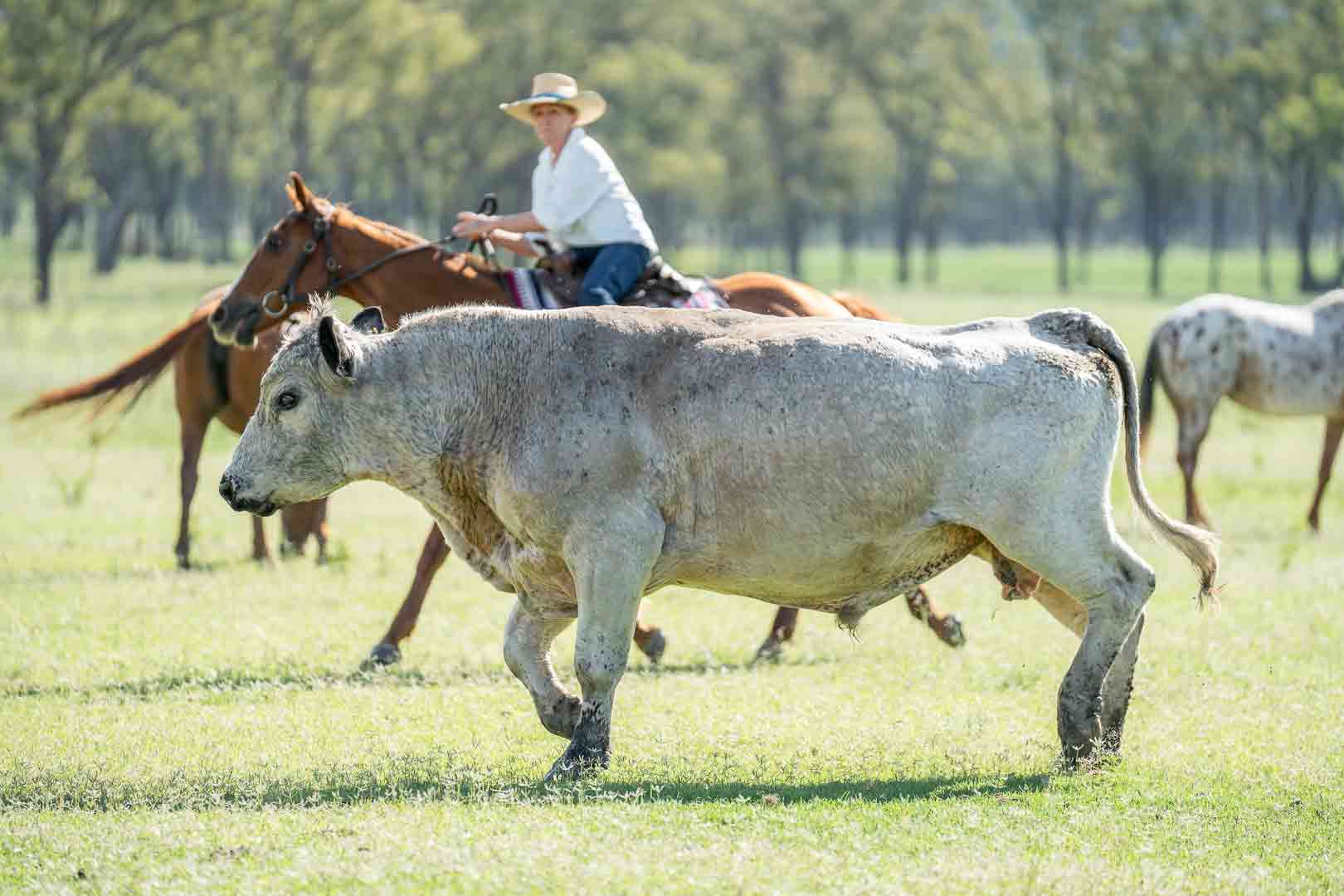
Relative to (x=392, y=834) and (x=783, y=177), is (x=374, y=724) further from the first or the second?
(x=783, y=177)

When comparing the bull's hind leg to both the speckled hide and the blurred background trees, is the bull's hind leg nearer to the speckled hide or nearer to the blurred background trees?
the speckled hide

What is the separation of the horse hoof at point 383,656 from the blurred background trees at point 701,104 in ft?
127

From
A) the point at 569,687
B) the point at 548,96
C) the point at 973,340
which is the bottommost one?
the point at 569,687

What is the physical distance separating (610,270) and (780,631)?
256 centimetres

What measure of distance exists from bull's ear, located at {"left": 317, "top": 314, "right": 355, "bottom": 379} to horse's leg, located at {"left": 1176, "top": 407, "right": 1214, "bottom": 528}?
10.9 m

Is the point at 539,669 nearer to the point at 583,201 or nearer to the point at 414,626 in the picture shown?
the point at 414,626

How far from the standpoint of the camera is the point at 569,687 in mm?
9539

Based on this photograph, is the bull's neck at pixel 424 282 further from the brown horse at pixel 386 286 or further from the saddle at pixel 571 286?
the saddle at pixel 571 286

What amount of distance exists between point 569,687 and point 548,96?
342 centimetres

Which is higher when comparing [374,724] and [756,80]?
[756,80]

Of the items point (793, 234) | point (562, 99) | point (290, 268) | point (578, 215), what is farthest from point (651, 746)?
point (793, 234)

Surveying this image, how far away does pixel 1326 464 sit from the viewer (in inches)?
671

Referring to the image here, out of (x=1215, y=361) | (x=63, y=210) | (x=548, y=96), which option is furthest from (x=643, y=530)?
(x=63, y=210)

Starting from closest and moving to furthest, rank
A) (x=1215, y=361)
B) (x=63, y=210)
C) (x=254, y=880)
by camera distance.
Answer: (x=254, y=880) < (x=1215, y=361) < (x=63, y=210)
